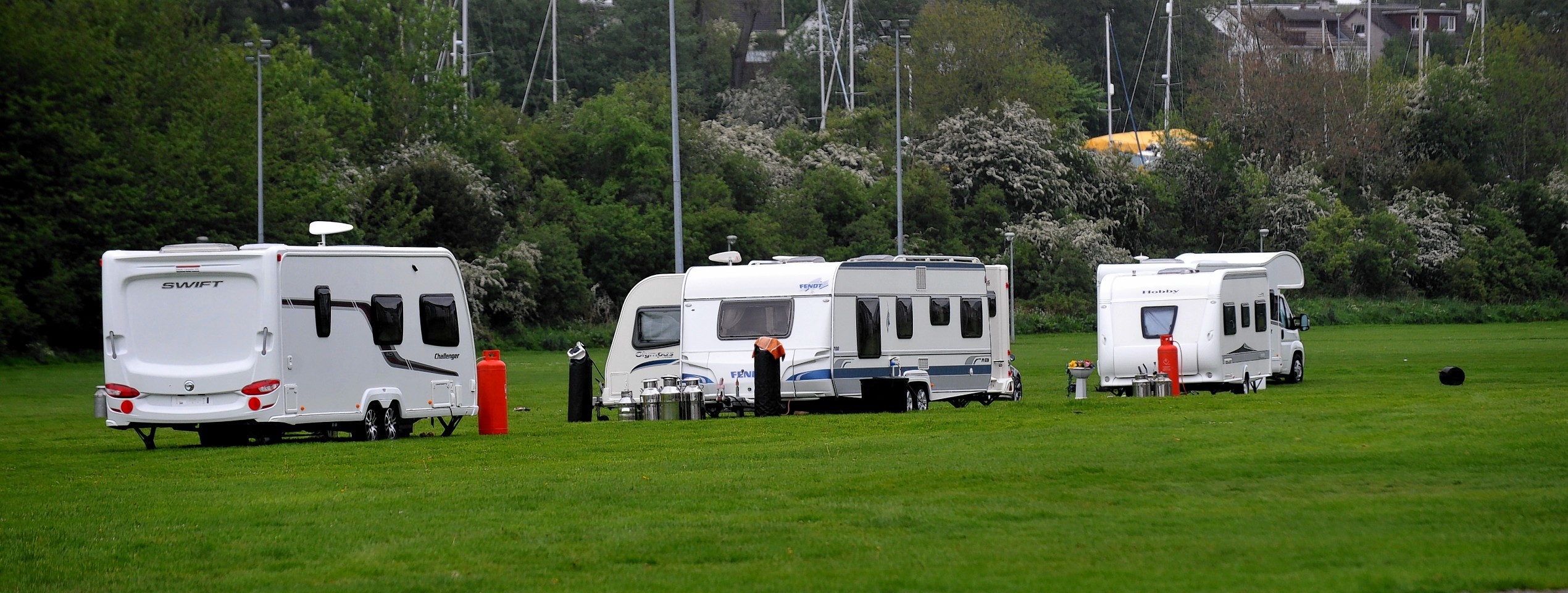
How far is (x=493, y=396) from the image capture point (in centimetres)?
2225

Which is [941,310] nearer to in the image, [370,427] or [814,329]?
[814,329]

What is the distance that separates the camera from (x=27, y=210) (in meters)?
48.6

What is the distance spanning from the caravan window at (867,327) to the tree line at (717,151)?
30.4 meters

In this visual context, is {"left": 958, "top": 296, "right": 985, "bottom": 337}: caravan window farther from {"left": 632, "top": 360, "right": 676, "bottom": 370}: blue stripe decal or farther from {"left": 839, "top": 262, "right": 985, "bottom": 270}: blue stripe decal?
{"left": 632, "top": 360, "right": 676, "bottom": 370}: blue stripe decal

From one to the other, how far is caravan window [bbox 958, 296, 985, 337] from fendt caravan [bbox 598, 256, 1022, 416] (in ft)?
0.07

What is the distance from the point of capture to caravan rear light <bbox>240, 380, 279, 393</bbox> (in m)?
19.4

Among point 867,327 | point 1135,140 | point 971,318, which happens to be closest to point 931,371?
point 971,318

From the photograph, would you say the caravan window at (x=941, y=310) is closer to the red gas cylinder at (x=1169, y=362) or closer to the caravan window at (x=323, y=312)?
the red gas cylinder at (x=1169, y=362)

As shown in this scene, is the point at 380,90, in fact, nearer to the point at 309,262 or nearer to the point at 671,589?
the point at 309,262

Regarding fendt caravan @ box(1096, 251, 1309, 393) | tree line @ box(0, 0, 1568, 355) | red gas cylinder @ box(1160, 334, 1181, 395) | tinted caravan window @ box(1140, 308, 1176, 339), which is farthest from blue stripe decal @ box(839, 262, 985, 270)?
tree line @ box(0, 0, 1568, 355)

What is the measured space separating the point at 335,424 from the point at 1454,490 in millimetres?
13633

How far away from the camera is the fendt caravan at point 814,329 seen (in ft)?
82.6

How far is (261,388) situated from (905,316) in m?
10.7

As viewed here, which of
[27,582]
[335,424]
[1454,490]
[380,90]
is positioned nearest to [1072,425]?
[1454,490]
